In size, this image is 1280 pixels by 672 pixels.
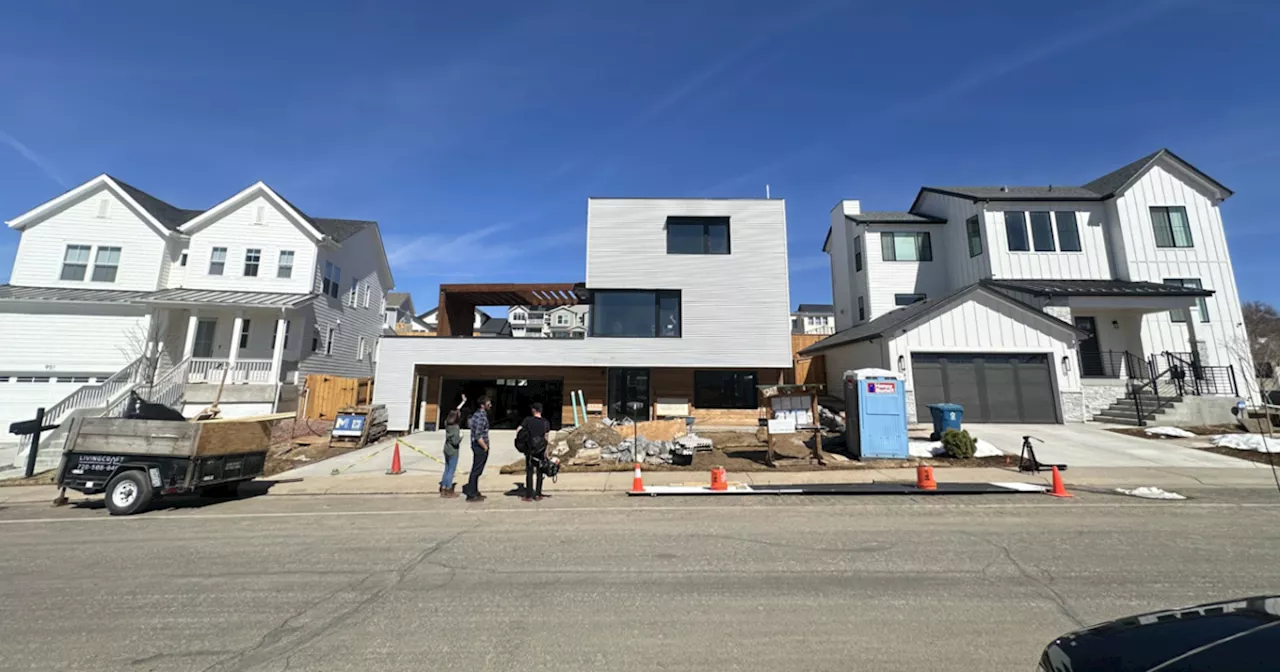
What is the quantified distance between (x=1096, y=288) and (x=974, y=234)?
5.53 metres

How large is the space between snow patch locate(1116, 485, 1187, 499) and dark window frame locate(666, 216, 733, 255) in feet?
49.2

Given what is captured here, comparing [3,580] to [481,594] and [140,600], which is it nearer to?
[140,600]

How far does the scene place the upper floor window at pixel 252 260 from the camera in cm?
2270

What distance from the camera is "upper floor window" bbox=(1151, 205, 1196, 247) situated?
74.7ft

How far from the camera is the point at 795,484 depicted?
10.1m

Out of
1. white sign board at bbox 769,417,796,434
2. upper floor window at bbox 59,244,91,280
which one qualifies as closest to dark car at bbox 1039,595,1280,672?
white sign board at bbox 769,417,796,434

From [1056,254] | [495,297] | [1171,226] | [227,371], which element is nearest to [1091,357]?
[1056,254]

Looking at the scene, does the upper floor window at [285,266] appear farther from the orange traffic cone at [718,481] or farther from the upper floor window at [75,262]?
the orange traffic cone at [718,481]

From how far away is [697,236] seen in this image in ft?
71.4

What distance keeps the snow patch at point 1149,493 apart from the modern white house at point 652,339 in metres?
11.6

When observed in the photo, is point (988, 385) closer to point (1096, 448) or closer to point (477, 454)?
point (1096, 448)

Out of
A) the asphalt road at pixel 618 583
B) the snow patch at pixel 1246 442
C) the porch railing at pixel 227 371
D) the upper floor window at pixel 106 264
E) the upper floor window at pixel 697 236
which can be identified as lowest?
the asphalt road at pixel 618 583

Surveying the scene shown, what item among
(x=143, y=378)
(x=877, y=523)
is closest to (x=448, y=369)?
(x=143, y=378)

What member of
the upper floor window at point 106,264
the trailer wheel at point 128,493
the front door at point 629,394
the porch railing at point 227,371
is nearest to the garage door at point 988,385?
the front door at point 629,394
